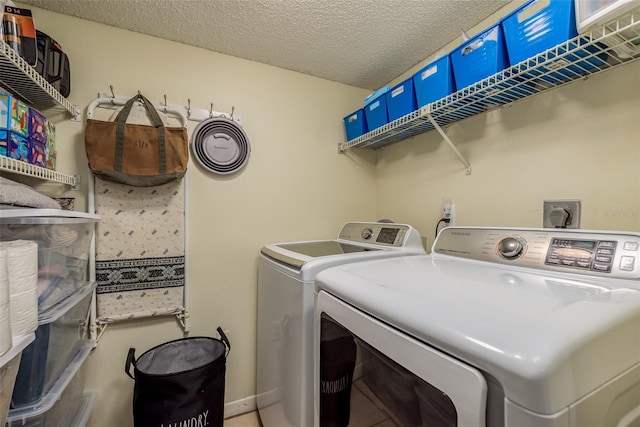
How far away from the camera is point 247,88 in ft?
5.94

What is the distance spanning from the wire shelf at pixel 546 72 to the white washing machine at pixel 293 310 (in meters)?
0.65

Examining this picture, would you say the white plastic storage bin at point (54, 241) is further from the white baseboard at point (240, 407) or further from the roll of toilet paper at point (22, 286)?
the white baseboard at point (240, 407)

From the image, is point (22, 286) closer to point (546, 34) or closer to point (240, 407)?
point (240, 407)

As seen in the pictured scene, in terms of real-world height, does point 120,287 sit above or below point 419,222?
below

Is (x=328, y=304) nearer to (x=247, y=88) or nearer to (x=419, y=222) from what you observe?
(x=419, y=222)

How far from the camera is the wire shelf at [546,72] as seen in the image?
826 millimetres

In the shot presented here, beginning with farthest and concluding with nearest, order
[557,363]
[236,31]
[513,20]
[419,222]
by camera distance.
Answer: [419,222]
[236,31]
[513,20]
[557,363]

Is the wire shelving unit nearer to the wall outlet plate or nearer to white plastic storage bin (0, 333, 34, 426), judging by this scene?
the wall outlet plate

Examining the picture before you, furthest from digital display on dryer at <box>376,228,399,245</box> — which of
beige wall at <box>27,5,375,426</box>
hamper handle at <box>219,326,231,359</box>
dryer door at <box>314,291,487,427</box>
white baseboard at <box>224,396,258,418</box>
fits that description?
white baseboard at <box>224,396,258,418</box>

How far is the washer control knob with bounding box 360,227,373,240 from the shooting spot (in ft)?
5.49

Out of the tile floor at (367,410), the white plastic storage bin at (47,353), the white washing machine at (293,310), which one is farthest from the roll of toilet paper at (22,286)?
the tile floor at (367,410)

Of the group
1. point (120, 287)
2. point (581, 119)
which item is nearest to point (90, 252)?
point (120, 287)

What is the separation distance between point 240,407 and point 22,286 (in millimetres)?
1466

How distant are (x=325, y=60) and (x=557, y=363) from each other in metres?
1.91
